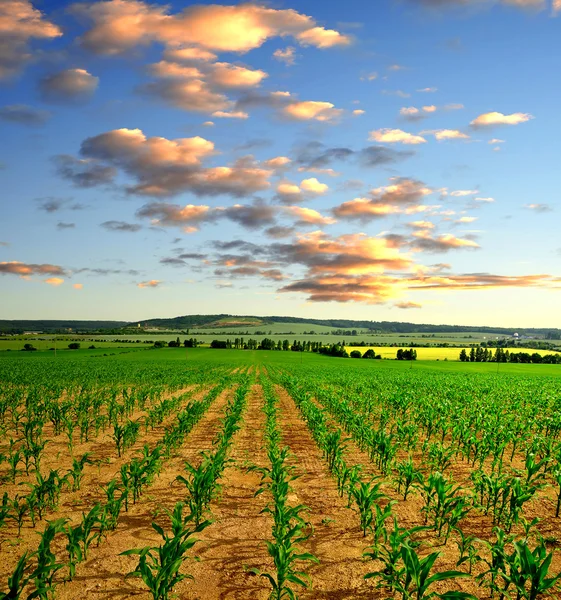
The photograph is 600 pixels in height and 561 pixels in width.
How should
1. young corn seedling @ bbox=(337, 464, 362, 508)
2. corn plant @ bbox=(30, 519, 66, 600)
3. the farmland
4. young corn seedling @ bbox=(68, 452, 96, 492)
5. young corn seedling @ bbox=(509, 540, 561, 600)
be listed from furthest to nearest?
young corn seedling @ bbox=(68, 452, 96, 492) < young corn seedling @ bbox=(337, 464, 362, 508) < the farmland < corn plant @ bbox=(30, 519, 66, 600) < young corn seedling @ bbox=(509, 540, 561, 600)

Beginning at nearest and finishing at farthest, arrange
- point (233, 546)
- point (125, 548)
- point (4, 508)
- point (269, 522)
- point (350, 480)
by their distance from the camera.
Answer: point (125, 548) < point (233, 546) < point (4, 508) < point (269, 522) < point (350, 480)

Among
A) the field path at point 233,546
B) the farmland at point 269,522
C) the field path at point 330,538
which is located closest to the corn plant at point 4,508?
the farmland at point 269,522

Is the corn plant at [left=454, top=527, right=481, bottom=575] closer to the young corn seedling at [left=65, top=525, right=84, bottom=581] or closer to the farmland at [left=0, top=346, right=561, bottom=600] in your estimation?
the farmland at [left=0, top=346, right=561, bottom=600]

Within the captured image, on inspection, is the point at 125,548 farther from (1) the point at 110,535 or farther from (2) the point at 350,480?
(2) the point at 350,480

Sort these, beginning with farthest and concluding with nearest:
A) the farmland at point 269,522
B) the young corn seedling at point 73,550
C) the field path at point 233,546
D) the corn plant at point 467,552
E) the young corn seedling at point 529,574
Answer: the corn plant at point 467,552, the young corn seedling at point 73,550, the field path at point 233,546, the farmland at point 269,522, the young corn seedling at point 529,574

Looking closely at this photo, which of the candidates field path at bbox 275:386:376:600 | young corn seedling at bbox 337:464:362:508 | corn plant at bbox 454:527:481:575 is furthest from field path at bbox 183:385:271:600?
corn plant at bbox 454:527:481:575

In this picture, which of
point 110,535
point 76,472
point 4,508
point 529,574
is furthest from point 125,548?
point 529,574

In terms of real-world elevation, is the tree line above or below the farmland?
below

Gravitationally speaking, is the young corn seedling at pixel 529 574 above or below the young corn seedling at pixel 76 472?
above

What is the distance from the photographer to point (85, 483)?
12.1 meters

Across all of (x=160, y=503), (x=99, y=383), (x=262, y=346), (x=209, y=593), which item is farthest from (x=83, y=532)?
(x=262, y=346)

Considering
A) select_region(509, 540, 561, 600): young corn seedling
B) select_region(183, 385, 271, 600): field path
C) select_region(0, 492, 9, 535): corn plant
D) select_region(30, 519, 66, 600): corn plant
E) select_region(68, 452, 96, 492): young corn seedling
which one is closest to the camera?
select_region(509, 540, 561, 600): young corn seedling

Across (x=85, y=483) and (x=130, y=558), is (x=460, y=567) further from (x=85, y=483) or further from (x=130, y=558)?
(x=85, y=483)

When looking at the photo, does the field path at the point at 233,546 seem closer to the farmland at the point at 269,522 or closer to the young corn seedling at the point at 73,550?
the farmland at the point at 269,522
